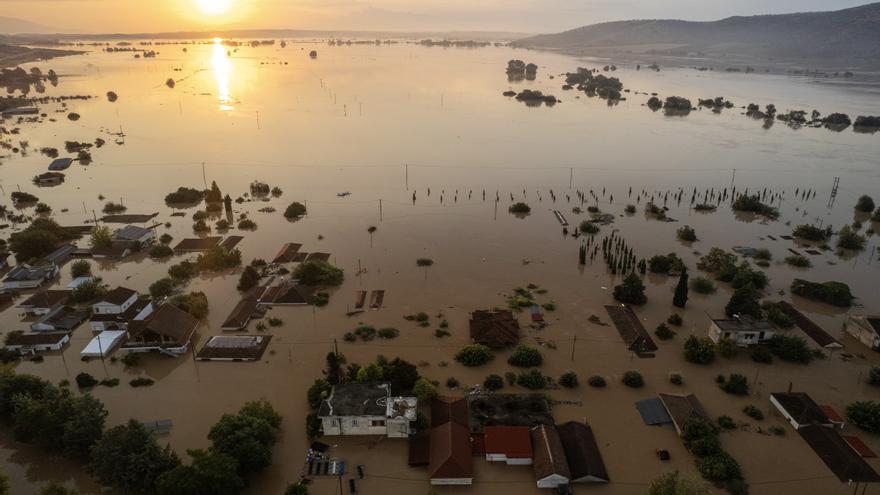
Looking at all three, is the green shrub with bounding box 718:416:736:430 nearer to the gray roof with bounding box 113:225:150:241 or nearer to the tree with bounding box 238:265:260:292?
the tree with bounding box 238:265:260:292

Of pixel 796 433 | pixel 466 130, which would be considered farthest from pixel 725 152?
pixel 796 433

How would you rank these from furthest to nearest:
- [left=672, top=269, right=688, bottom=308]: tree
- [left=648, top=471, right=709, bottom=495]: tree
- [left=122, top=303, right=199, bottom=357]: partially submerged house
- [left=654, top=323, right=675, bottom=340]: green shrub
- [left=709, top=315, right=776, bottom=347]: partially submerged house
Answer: [left=672, top=269, right=688, bottom=308]: tree → [left=654, top=323, right=675, bottom=340]: green shrub → [left=709, top=315, right=776, bottom=347]: partially submerged house → [left=122, top=303, right=199, bottom=357]: partially submerged house → [left=648, top=471, right=709, bottom=495]: tree

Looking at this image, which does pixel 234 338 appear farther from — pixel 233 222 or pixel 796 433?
pixel 796 433

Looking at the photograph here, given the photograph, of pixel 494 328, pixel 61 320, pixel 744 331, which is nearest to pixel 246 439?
pixel 494 328

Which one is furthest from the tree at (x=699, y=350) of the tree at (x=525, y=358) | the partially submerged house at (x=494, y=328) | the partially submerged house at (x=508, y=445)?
the partially submerged house at (x=508, y=445)

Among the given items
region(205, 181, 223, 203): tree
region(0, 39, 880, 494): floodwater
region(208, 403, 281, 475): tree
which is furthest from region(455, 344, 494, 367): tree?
region(205, 181, 223, 203): tree

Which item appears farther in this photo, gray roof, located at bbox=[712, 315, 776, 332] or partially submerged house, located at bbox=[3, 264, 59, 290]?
partially submerged house, located at bbox=[3, 264, 59, 290]

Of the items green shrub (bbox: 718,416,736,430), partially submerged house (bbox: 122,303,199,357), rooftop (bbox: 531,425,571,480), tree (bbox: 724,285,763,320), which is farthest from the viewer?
tree (bbox: 724,285,763,320)
